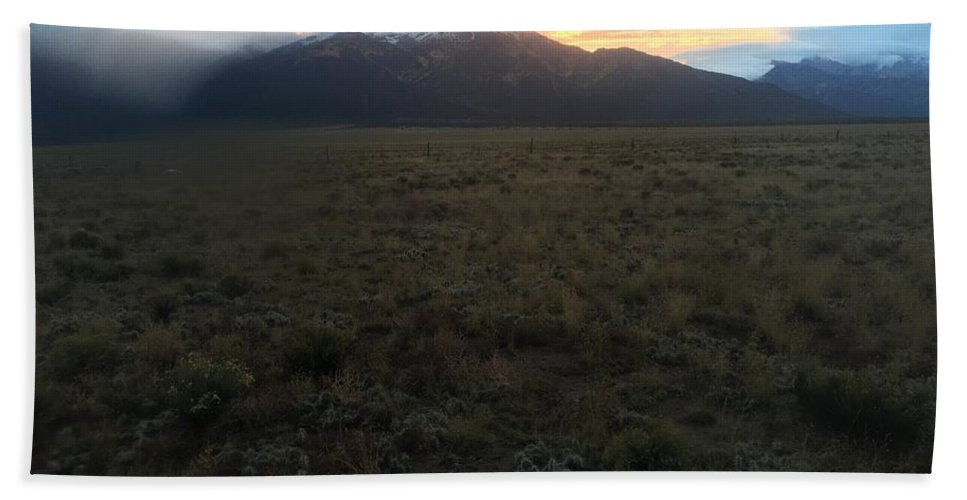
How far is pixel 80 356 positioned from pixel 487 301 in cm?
306

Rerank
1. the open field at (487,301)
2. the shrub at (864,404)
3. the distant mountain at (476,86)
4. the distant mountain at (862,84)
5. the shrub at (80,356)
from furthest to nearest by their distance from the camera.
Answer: the distant mountain at (476,86)
the distant mountain at (862,84)
the shrub at (80,356)
the open field at (487,301)
the shrub at (864,404)

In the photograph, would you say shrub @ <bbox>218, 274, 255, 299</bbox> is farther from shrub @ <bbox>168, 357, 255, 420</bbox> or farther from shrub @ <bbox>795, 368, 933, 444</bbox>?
shrub @ <bbox>795, 368, 933, 444</bbox>

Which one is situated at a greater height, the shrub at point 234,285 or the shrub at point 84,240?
the shrub at point 84,240

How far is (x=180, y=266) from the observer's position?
4.80m

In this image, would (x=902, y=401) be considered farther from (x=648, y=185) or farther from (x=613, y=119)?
(x=613, y=119)

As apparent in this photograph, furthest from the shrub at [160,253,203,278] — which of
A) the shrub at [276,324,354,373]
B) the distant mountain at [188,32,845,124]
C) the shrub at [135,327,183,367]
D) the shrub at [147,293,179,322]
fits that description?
the distant mountain at [188,32,845,124]

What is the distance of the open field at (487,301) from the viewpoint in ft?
14.1

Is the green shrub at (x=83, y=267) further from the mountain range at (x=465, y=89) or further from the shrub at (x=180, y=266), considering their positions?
the mountain range at (x=465, y=89)

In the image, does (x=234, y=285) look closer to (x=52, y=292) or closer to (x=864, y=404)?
(x=52, y=292)

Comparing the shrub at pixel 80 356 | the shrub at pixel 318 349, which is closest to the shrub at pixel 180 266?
the shrub at pixel 80 356

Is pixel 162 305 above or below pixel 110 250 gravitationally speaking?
below

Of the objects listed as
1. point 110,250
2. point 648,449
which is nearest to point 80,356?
point 110,250

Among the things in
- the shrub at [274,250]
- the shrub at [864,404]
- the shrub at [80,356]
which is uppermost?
Result: the shrub at [274,250]

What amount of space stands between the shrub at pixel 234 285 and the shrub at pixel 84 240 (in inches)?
38.3
